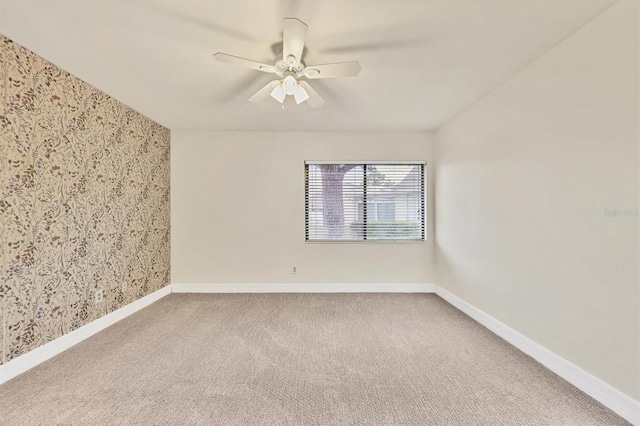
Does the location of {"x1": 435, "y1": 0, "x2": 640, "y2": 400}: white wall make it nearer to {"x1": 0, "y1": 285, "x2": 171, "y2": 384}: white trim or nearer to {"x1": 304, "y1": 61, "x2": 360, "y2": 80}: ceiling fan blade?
{"x1": 304, "y1": 61, "x2": 360, "y2": 80}: ceiling fan blade

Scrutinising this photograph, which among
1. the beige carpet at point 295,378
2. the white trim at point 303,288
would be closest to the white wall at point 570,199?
the beige carpet at point 295,378

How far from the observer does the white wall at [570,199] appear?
5.14ft

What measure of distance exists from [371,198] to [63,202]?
346cm

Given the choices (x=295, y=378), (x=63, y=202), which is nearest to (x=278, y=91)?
(x=63, y=202)

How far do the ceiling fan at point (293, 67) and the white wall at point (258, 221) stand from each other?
169 centimetres

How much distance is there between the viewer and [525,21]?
175 cm

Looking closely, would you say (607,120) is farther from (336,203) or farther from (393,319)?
(336,203)

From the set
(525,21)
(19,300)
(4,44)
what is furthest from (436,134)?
(19,300)

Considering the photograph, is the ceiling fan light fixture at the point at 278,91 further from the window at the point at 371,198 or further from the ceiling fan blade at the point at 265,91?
the window at the point at 371,198

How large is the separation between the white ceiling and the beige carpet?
2.36 meters

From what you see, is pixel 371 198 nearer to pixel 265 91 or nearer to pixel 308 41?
pixel 265 91

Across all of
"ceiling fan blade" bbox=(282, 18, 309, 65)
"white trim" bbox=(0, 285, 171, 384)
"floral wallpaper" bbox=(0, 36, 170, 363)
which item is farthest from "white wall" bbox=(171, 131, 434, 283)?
"ceiling fan blade" bbox=(282, 18, 309, 65)

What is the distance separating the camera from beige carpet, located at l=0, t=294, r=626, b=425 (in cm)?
158

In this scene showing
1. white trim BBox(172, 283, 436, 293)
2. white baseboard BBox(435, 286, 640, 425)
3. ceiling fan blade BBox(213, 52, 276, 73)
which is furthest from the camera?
white trim BBox(172, 283, 436, 293)
